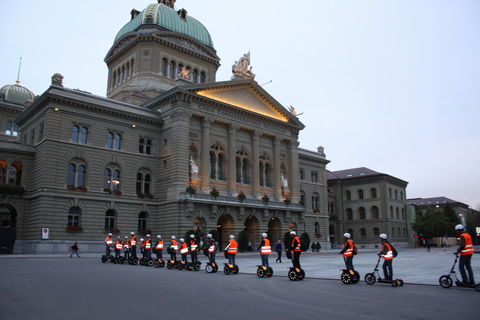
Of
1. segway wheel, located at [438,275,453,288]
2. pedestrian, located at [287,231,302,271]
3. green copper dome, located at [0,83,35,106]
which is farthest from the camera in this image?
green copper dome, located at [0,83,35,106]

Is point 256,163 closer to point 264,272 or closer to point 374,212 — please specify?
point 264,272

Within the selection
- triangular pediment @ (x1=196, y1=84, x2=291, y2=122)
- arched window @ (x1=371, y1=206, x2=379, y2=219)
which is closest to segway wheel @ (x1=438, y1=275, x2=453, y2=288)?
triangular pediment @ (x1=196, y1=84, x2=291, y2=122)

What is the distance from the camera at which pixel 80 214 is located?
4219 centimetres

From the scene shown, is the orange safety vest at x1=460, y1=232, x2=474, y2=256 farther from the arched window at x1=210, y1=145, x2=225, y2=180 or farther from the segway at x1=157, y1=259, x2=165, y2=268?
the arched window at x1=210, y1=145, x2=225, y2=180

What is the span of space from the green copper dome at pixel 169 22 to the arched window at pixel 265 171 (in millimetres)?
24066

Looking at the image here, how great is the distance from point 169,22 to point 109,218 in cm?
3467

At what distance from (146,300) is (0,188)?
3445 centimetres

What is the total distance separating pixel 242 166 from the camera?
54.1 m

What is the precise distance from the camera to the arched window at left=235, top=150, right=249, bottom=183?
175 feet

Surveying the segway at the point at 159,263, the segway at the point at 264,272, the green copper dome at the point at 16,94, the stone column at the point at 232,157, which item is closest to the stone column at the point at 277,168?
the stone column at the point at 232,157

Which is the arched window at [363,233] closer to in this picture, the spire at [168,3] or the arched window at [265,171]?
the arched window at [265,171]

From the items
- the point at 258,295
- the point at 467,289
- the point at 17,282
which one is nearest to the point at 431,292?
the point at 467,289

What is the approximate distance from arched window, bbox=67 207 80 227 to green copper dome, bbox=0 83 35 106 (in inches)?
1330

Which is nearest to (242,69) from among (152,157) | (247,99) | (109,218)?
(247,99)
